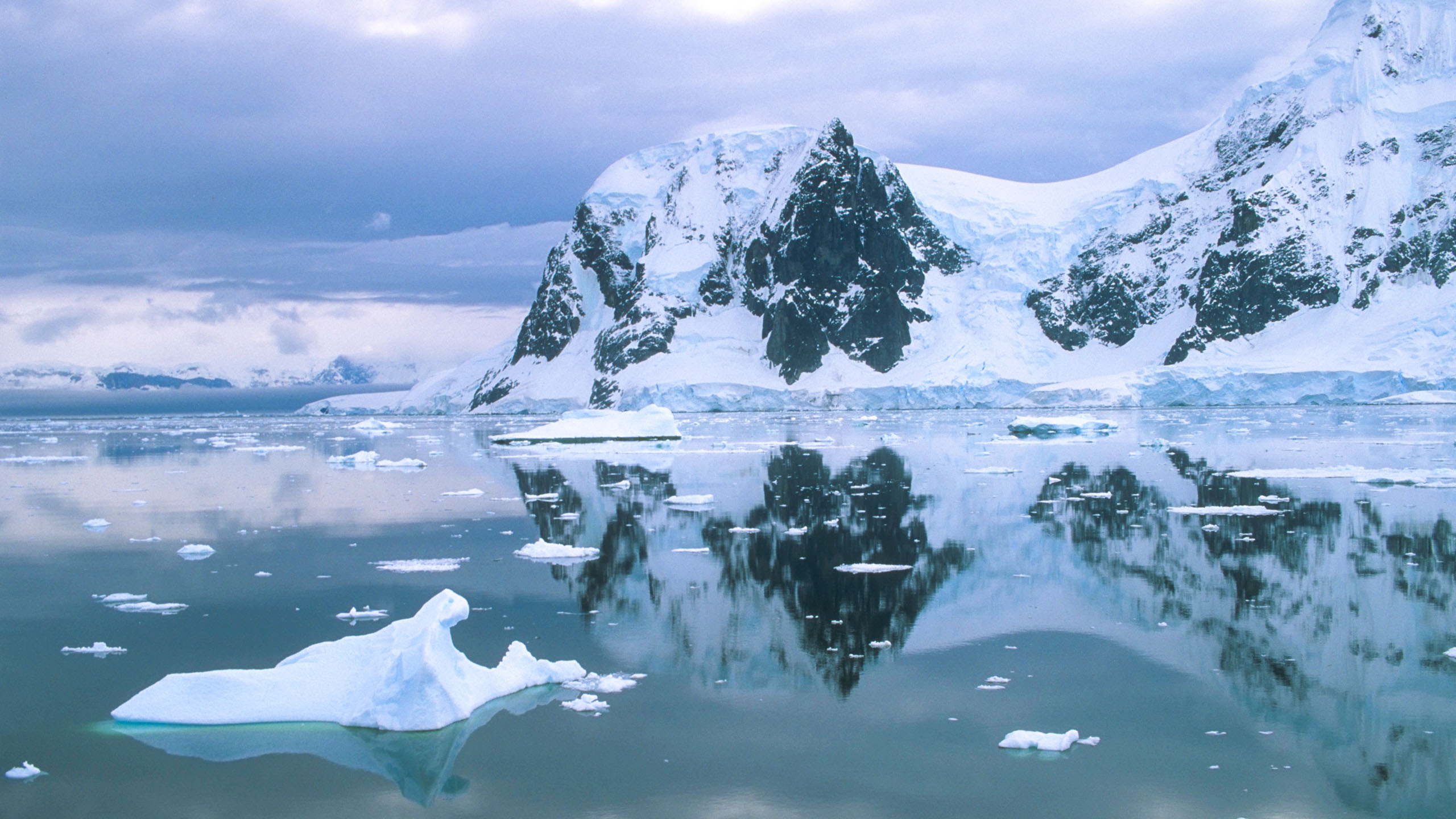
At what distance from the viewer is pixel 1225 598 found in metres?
11.3

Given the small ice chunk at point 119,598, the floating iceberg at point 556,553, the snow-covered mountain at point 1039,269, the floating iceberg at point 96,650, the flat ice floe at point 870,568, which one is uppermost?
the snow-covered mountain at point 1039,269

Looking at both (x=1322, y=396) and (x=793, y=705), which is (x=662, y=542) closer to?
(x=793, y=705)

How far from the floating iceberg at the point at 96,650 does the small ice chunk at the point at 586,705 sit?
446 centimetres

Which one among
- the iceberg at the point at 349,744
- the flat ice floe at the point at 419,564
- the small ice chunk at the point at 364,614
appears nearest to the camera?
the iceberg at the point at 349,744

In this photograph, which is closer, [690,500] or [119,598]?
[119,598]

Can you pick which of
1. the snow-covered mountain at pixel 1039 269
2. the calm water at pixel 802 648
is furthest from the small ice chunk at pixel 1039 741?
the snow-covered mountain at pixel 1039 269

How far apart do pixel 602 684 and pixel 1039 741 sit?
11.2 ft

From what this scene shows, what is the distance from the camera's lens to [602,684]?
28.5 feet

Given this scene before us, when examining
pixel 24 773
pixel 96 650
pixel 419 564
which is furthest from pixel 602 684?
pixel 419 564

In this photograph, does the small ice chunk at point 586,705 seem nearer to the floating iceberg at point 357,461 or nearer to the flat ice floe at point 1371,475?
the flat ice floe at point 1371,475

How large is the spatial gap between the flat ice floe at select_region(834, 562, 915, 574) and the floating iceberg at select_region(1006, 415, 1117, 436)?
3466 cm

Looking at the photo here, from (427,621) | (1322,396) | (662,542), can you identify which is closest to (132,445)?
(662,542)

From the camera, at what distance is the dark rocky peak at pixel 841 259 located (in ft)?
426

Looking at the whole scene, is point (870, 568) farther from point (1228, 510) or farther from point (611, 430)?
point (611, 430)
